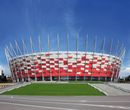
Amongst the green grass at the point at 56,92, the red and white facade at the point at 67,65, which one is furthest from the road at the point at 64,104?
the red and white facade at the point at 67,65

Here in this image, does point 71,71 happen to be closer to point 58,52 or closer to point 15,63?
point 58,52

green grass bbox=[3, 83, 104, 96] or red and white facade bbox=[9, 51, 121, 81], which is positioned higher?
red and white facade bbox=[9, 51, 121, 81]

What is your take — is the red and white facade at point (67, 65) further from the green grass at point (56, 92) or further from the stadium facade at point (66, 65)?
the green grass at point (56, 92)

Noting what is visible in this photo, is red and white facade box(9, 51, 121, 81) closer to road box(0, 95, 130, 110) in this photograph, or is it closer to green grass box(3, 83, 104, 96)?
green grass box(3, 83, 104, 96)

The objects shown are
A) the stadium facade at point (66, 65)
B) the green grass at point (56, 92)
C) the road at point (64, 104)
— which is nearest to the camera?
the road at point (64, 104)

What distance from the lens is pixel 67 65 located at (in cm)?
9488

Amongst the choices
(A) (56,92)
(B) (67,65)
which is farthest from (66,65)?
(A) (56,92)

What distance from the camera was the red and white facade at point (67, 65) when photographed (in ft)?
311

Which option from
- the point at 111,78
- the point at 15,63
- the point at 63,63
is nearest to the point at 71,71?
the point at 63,63

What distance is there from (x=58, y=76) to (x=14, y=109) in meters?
80.8

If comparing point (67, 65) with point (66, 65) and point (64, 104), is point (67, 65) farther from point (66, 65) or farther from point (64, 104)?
point (64, 104)

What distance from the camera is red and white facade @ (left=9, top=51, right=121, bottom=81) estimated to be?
3730 inches

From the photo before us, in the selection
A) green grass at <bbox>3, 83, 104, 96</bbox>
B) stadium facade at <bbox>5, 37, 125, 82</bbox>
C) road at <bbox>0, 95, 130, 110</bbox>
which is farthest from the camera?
stadium facade at <bbox>5, 37, 125, 82</bbox>

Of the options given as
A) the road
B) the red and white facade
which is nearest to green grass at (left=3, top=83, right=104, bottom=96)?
the road
